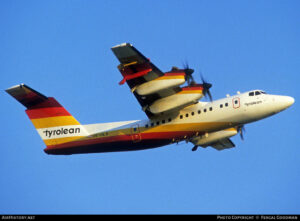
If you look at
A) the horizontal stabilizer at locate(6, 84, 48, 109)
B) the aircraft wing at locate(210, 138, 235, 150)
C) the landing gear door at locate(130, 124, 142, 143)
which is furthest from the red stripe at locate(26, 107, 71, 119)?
the aircraft wing at locate(210, 138, 235, 150)

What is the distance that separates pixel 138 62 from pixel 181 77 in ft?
Result: 8.48

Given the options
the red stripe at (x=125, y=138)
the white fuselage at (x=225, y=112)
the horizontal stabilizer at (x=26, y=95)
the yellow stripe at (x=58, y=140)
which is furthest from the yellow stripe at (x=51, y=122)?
the white fuselage at (x=225, y=112)

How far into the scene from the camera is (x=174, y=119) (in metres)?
27.0

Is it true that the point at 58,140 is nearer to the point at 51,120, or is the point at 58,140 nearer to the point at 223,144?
the point at 51,120

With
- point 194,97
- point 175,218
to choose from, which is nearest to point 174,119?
point 194,97

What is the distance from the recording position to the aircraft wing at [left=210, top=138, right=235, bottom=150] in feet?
103

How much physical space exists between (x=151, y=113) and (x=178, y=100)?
2045 mm

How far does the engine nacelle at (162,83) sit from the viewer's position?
25064 millimetres

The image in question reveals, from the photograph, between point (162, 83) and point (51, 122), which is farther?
point (51, 122)

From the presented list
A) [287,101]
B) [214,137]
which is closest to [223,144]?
[214,137]

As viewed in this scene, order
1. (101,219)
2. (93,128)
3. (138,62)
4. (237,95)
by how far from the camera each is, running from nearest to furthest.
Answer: (101,219)
(138,62)
(237,95)
(93,128)

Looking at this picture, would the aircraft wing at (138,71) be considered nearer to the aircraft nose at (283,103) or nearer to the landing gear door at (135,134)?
the landing gear door at (135,134)

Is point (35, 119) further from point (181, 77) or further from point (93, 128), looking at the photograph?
point (181, 77)

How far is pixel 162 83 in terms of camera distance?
25203 mm
